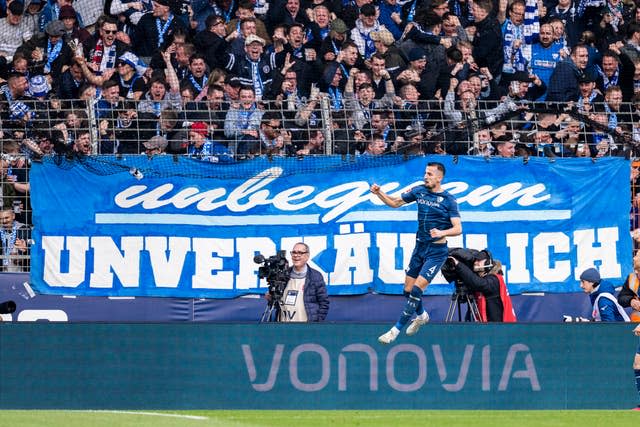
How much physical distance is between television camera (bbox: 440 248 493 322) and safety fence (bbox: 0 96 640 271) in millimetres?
1902

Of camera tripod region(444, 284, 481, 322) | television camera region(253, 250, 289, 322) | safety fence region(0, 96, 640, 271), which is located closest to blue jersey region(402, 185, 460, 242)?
camera tripod region(444, 284, 481, 322)

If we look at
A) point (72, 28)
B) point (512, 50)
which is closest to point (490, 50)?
point (512, 50)

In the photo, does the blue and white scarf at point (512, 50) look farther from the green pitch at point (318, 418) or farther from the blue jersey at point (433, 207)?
the green pitch at point (318, 418)

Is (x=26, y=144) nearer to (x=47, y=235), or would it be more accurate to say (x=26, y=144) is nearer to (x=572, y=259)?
(x=47, y=235)

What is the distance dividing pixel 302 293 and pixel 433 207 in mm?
2100

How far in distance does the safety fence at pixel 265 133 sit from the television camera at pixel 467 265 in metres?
1.90

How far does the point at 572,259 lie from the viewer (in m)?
17.8

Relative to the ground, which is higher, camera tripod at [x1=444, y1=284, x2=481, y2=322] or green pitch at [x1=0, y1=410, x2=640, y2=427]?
→ camera tripod at [x1=444, y1=284, x2=481, y2=322]

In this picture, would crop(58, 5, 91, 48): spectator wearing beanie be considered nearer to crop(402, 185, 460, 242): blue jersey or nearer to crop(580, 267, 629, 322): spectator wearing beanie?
crop(402, 185, 460, 242): blue jersey

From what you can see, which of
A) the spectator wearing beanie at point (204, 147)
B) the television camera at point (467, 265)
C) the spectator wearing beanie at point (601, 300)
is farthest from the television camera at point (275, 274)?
the spectator wearing beanie at point (601, 300)

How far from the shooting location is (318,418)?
1364 centimetres

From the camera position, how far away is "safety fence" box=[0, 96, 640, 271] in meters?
17.3

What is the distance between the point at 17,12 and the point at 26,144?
10.4 feet

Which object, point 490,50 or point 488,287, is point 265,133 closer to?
point 488,287
